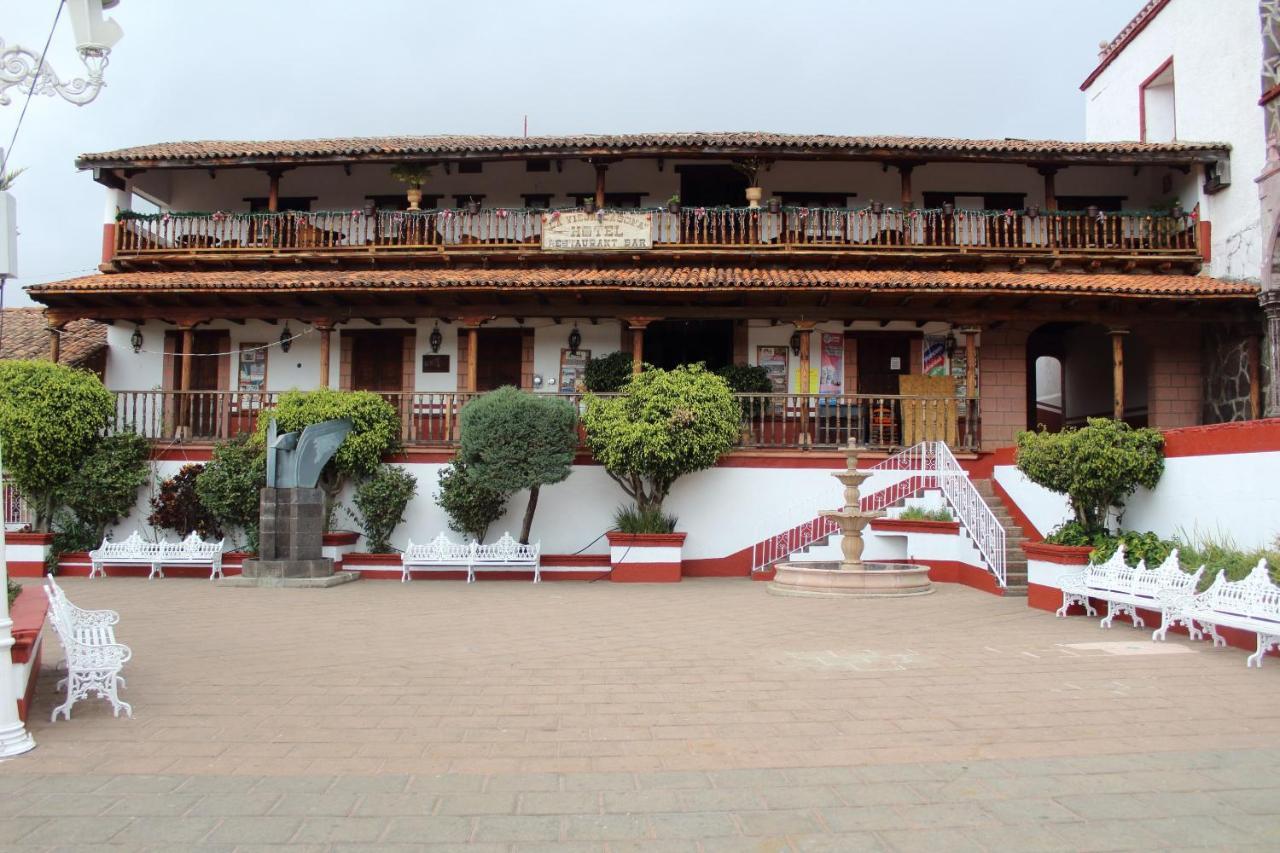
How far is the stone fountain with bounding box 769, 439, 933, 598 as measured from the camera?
11.8 metres

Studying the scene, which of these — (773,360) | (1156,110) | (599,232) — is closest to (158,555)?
(599,232)

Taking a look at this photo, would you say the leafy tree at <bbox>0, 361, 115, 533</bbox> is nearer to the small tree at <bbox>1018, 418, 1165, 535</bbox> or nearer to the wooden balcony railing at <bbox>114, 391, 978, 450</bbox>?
the wooden balcony railing at <bbox>114, 391, 978, 450</bbox>

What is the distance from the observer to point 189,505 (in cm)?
1517

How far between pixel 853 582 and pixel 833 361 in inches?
272

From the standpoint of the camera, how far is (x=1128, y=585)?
9055 mm

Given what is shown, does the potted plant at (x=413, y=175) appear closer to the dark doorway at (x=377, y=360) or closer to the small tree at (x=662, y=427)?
the dark doorway at (x=377, y=360)

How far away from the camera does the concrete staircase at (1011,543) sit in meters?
11.9

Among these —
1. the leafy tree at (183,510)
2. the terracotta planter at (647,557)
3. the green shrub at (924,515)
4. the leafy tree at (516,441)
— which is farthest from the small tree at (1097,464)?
the leafy tree at (183,510)

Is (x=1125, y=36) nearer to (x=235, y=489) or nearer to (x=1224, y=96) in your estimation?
(x=1224, y=96)

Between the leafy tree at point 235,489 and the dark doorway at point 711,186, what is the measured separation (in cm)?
973

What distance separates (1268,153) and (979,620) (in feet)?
33.6

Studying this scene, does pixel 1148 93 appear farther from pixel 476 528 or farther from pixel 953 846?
pixel 953 846

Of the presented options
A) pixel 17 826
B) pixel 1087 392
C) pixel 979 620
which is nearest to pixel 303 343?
pixel 979 620

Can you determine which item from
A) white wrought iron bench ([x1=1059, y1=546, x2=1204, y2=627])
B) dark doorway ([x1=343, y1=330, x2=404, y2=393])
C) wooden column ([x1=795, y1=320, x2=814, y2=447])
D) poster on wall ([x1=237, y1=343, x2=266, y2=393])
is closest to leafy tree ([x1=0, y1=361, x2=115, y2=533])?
poster on wall ([x1=237, y1=343, x2=266, y2=393])
